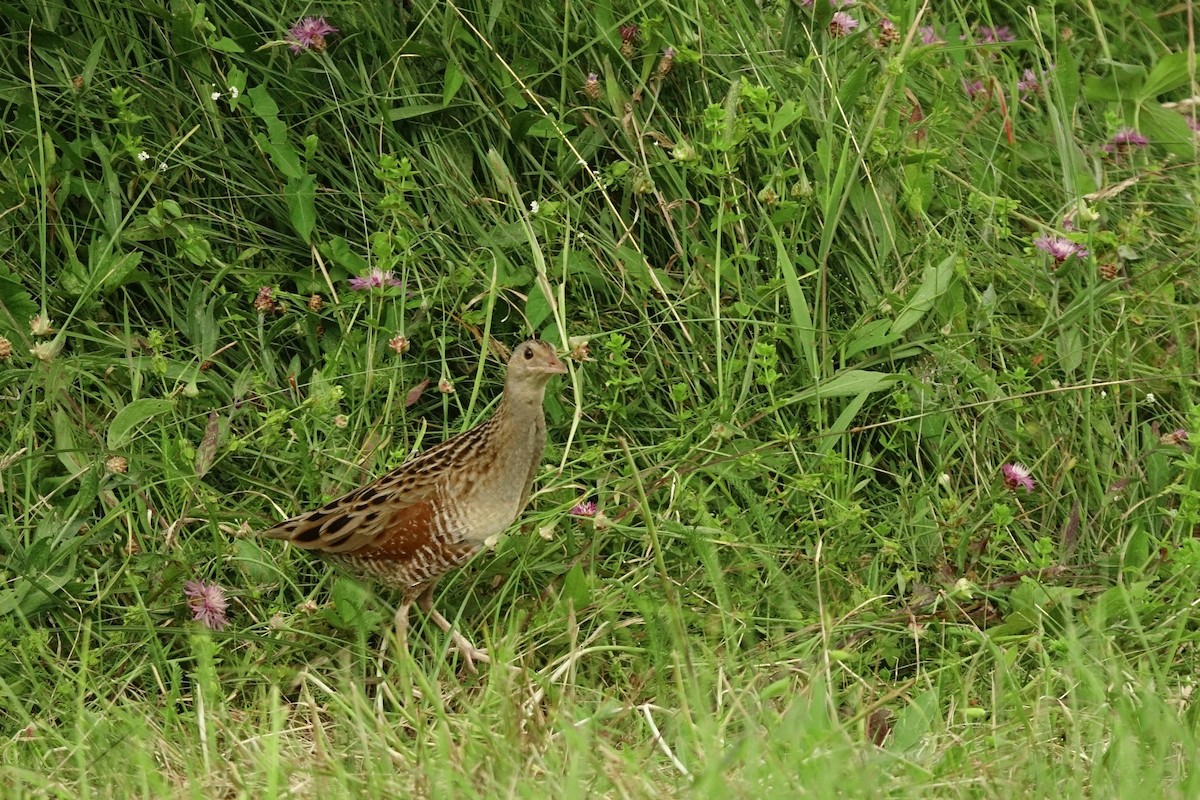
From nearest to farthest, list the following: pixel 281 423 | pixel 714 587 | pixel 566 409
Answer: pixel 714 587 → pixel 281 423 → pixel 566 409

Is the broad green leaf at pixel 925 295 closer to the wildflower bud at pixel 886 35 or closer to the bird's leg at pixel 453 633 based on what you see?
the wildflower bud at pixel 886 35

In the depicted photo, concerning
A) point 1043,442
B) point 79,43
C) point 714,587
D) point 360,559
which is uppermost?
point 79,43

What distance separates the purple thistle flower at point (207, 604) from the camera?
4.70 m

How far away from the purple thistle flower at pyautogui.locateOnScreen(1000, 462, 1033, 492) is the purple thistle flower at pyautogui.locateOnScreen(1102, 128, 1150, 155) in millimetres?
1460

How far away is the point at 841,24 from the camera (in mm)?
5441

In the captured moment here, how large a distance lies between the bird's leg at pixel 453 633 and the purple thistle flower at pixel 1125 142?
2875mm

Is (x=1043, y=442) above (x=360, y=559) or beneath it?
beneath

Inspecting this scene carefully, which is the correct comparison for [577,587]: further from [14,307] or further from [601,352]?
[14,307]

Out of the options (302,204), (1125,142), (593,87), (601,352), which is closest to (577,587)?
(601,352)

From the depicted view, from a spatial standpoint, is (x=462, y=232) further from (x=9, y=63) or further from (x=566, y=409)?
(x=9, y=63)

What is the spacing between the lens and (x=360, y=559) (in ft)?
15.5

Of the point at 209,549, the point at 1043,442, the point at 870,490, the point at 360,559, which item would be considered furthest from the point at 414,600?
the point at 1043,442

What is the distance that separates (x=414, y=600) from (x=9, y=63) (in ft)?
7.54

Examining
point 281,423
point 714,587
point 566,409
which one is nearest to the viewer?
point 714,587
